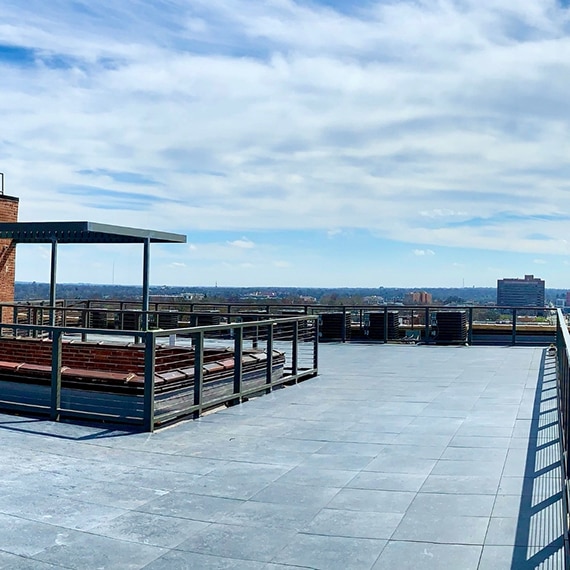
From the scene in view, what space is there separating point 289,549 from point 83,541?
1093 millimetres

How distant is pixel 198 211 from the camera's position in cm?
3048

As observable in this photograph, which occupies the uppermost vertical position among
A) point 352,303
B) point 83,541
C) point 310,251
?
point 310,251

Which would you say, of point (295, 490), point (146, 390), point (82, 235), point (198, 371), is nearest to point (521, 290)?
point (82, 235)

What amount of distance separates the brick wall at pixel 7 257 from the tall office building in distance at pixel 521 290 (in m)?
15.3

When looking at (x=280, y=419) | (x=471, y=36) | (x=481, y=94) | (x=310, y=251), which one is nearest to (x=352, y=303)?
(x=481, y=94)

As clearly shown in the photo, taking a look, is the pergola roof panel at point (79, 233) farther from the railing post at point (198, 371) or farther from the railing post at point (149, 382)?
the railing post at point (149, 382)

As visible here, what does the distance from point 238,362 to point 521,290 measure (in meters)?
20.6

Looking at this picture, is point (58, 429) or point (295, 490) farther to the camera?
point (58, 429)

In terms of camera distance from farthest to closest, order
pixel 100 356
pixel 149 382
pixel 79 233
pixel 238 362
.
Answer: pixel 79 233 < pixel 100 356 < pixel 238 362 < pixel 149 382

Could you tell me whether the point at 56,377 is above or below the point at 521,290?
below

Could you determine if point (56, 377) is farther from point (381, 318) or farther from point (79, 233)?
point (381, 318)

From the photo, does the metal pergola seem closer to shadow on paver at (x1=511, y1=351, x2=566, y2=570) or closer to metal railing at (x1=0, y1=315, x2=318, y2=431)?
metal railing at (x1=0, y1=315, x2=318, y2=431)

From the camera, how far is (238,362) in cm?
794

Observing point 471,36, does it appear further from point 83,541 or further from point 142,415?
point 83,541
